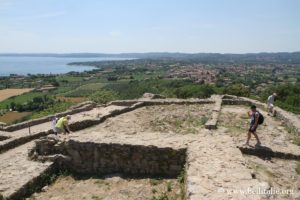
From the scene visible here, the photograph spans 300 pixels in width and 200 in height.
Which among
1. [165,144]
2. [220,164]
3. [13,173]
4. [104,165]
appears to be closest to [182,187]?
[220,164]

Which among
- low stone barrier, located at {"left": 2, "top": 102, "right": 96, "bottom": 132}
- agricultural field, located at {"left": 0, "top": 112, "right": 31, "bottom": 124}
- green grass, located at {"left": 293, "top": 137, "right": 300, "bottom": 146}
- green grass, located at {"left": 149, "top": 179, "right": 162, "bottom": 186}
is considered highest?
green grass, located at {"left": 293, "top": 137, "right": 300, "bottom": 146}

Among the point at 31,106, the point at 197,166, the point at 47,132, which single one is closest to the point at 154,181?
the point at 197,166

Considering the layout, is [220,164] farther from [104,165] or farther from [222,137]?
[104,165]

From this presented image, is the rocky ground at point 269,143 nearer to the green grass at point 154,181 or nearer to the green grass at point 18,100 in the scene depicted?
the green grass at point 154,181

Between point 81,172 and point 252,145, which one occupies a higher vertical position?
point 252,145

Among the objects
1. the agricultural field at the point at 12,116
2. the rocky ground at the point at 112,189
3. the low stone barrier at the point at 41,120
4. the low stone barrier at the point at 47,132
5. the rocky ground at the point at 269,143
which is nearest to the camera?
the rocky ground at the point at 269,143

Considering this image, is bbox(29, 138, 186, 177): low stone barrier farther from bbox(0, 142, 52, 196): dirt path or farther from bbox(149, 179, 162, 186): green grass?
bbox(0, 142, 52, 196): dirt path

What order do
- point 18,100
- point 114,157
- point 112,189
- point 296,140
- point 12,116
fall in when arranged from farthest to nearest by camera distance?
point 18,100, point 12,116, point 296,140, point 114,157, point 112,189

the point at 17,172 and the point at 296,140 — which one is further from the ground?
the point at 296,140

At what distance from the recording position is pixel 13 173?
384 inches

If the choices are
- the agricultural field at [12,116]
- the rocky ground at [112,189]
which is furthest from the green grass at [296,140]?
the agricultural field at [12,116]

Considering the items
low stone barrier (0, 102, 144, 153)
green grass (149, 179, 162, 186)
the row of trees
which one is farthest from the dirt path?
the row of trees

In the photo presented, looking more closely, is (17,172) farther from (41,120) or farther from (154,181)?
(41,120)

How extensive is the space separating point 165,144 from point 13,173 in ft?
15.3
